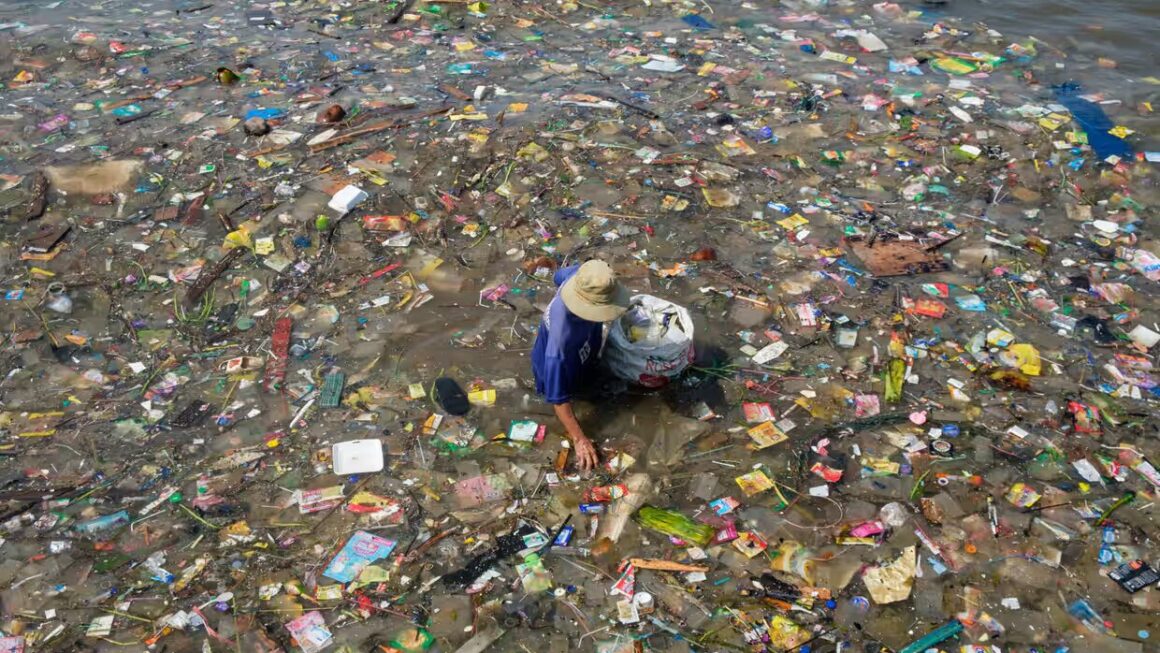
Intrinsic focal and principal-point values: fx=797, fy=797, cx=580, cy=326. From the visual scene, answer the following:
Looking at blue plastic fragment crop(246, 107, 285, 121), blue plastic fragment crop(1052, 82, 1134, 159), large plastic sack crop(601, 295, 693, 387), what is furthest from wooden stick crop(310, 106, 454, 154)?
blue plastic fragment crop(1052, 82, 1134, 159)

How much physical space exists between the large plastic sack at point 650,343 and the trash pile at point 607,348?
20 mm

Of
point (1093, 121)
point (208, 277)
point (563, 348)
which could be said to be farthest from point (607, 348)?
point (1093, 121)

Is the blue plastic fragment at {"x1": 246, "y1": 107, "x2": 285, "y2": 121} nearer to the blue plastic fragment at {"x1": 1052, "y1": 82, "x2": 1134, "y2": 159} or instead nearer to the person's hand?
the person's hand

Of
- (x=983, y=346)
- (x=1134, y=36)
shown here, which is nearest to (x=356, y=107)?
(x=983, y=346)

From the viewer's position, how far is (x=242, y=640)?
314 cm

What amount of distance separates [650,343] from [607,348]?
0.23 m

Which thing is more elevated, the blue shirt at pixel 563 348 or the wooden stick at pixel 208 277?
the blue shirt at pixel 563 348

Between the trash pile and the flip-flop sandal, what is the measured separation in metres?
0.03

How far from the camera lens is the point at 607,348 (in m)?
4.05

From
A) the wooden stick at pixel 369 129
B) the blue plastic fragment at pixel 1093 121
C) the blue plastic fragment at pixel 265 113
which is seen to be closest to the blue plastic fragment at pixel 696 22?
the wooden stick at pixel 369 129

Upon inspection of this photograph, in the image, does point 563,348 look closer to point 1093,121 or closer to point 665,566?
point 665,566

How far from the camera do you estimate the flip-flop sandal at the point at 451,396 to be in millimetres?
4094

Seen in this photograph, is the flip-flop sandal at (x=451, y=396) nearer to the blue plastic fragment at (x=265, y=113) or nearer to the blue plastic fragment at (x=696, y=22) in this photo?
the blue plastic fragment at (x=265, y=113)

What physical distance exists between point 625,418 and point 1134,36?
23.3 feet
